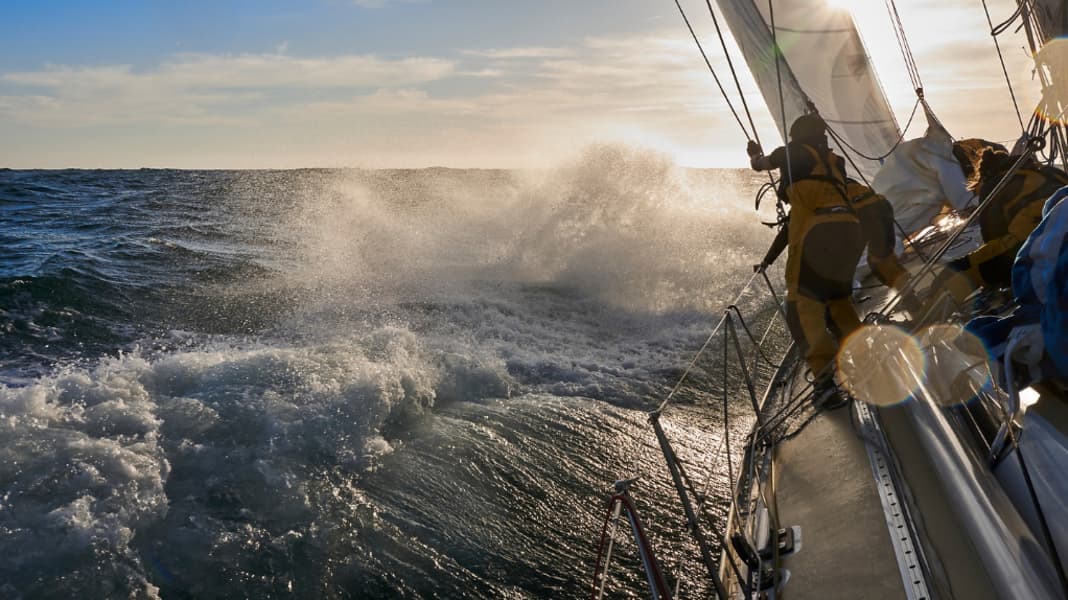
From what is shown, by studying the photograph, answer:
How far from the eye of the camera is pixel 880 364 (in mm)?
3135

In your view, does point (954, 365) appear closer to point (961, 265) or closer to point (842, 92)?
point (961, 265)

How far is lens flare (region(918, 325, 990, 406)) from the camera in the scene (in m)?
2.47

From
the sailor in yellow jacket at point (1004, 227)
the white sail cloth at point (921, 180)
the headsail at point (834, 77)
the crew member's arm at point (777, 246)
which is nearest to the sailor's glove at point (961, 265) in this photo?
the sailor in yellow jacket at point (1004, 227)

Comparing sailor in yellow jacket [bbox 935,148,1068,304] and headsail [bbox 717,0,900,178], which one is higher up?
headsail [bbox 717,0,900,178]

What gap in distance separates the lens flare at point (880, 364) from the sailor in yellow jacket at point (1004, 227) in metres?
0.51

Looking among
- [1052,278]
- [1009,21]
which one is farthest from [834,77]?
[1052,278]

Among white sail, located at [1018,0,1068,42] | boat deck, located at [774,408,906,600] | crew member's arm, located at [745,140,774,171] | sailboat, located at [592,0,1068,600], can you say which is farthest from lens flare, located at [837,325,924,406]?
white sail, located at [1018,0,1068,42]

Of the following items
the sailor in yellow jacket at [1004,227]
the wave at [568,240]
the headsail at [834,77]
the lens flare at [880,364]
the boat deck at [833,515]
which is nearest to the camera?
the boat deck at [833,515]

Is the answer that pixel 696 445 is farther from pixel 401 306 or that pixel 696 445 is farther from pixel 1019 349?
pixel 401 306

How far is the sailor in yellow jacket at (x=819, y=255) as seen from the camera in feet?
11.5

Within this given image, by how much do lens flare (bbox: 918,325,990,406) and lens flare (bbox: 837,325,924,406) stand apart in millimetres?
78

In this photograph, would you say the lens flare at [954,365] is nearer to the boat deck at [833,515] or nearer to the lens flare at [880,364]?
the lens flare at [880,364]

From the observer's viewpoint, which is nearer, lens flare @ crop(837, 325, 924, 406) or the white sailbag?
lens flare @ crop(837, 325, 924, 406)

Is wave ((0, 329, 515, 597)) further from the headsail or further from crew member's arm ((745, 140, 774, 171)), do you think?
the headsail
